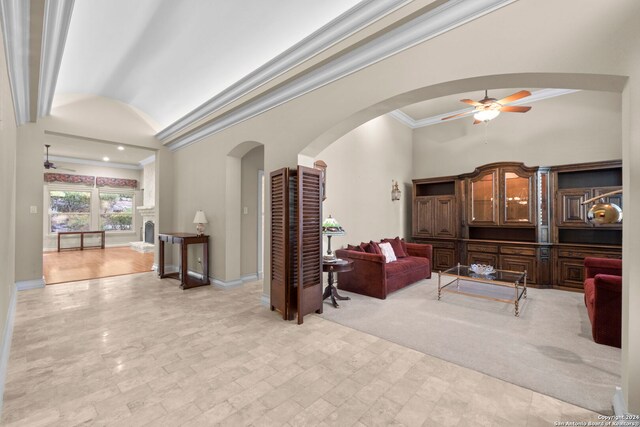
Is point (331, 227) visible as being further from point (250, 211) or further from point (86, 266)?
point (86, 266)

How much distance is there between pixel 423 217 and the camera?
6.59 m

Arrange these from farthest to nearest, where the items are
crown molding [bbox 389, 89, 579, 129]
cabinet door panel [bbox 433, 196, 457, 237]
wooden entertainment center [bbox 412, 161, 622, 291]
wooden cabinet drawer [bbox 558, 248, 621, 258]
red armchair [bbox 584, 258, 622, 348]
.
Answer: cabinet door panel [bbox 433, 196, 457, 237] < crown molding [bbox 389, 89, 579, 129] < wooden entertainment center [bbox 412, 161, 622, 291] < wooden cabinet drawer [bbox 558, 248, 621, 258] < red armchair [bbox 584, 258, 622, 348]

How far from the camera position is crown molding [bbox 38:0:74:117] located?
7.66 feet

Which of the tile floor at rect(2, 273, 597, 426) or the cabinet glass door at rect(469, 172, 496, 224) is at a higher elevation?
the cabinet glass door at rect(469, 172, 496, 224)

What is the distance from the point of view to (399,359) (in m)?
2.45

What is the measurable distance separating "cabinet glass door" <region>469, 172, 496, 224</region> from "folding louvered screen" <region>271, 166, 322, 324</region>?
4114 mm

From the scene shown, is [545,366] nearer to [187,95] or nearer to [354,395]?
[354,395]

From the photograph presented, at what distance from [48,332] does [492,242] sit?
7.10 meters

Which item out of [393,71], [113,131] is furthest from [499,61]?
[113,131]

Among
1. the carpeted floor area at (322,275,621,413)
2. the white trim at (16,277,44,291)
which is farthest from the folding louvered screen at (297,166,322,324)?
the white trim at (16,277,44,291)

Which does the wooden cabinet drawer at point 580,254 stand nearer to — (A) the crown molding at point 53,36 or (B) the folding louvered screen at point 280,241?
(B) the folding louvered screen at point 280,241

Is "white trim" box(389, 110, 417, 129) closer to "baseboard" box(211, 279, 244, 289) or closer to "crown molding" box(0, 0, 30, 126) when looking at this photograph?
"baseboard" box(211, 279, 244, 289)

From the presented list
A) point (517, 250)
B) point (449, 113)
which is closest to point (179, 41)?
point (449, 113)

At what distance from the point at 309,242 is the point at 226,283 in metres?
A: 2.23
